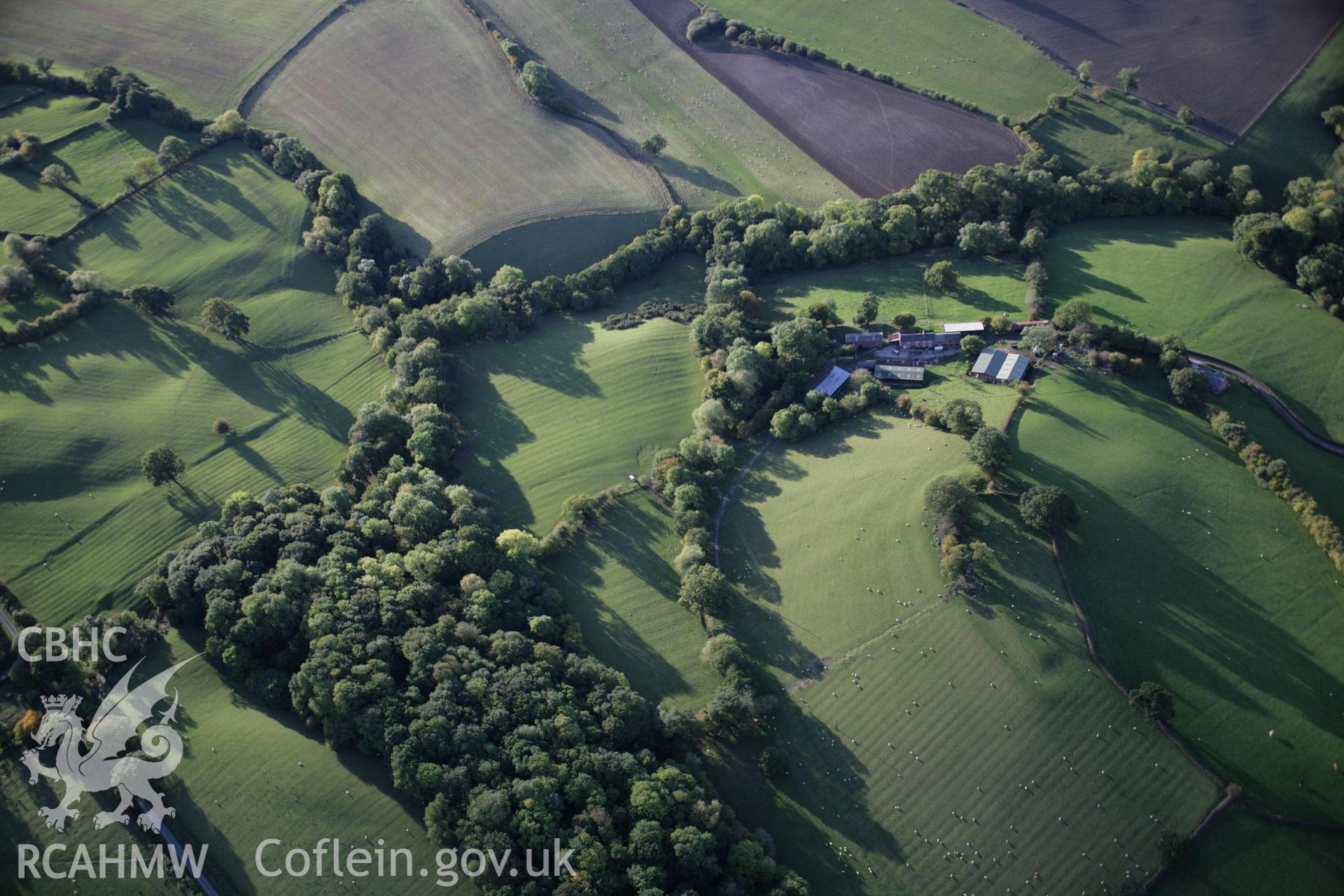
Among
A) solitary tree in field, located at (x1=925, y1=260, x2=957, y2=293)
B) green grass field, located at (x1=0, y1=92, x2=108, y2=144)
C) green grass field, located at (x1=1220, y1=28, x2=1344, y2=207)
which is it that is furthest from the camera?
green grass field, located at (x1=0, y1=92, x2=108, y2=144)

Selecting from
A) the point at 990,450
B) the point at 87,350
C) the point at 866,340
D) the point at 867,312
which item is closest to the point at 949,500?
the point at 990,450

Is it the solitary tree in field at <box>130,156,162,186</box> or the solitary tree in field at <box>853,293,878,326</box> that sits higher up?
the solitary tree in field at <box>853,293,878,326</box>

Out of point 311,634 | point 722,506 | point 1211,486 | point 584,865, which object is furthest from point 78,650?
point 1211,486

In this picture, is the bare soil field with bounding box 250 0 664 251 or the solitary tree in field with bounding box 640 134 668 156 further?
the solitary tree in field with bounding box 640 134 668 156

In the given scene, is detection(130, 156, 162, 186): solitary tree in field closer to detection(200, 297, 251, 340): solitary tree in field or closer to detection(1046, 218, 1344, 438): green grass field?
detection(200, 297, 251, 340): solitary tree in field

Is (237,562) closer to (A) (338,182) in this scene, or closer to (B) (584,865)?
(B) (584,865)

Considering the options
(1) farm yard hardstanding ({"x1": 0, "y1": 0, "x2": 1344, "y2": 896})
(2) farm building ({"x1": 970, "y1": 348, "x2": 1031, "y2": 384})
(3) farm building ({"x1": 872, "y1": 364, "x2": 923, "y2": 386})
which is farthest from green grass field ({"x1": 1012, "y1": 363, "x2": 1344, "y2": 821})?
(3) farm building ({"x1": 872, "y1": 364, "x2": 923, "y2": 386})
